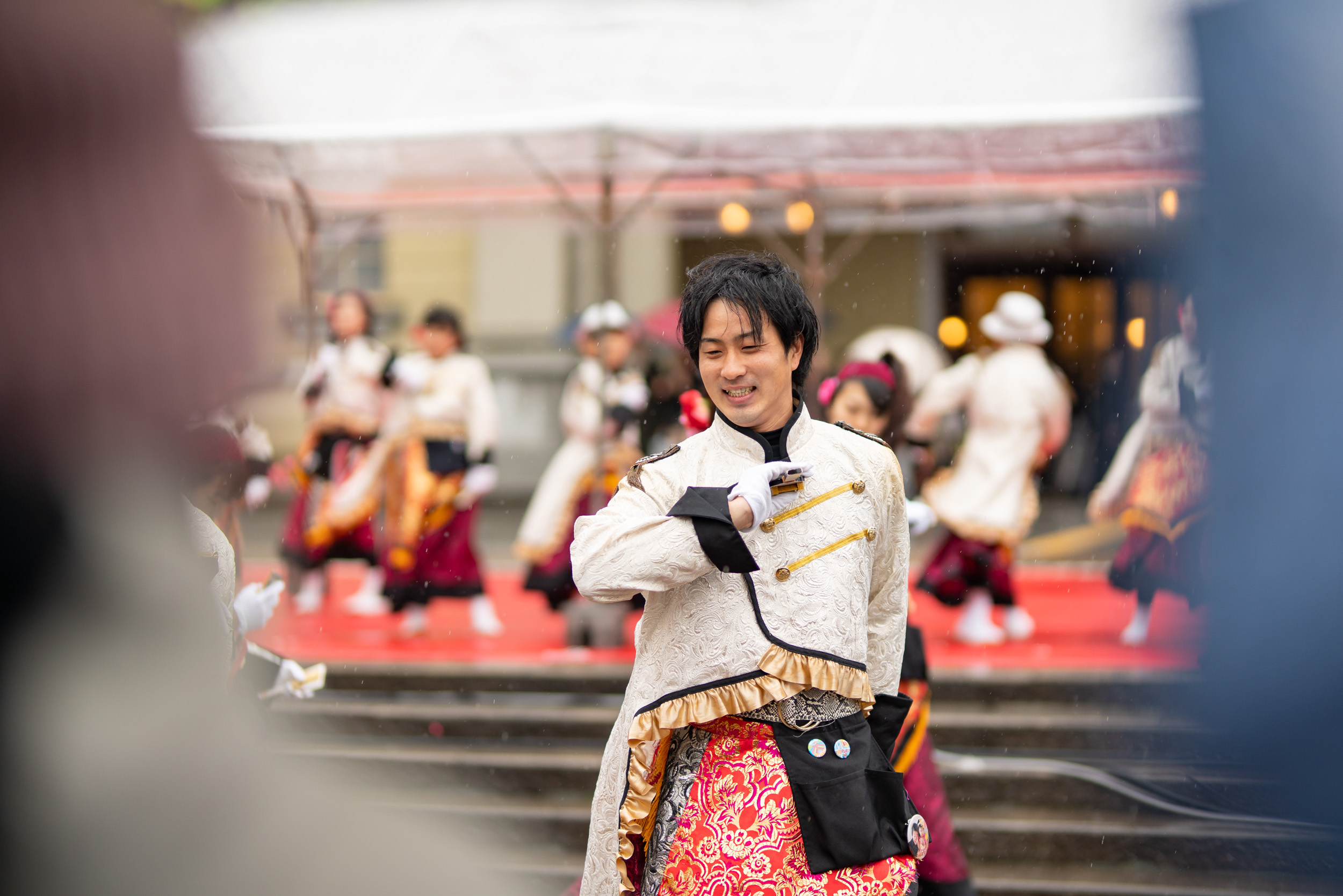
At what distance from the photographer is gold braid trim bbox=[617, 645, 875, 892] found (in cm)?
187

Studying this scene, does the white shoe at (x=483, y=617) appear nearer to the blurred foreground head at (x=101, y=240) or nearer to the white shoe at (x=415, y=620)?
the white shoe at (x=415, y=620)

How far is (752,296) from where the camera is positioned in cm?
193

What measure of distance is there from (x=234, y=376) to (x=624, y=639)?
→ 5.02m

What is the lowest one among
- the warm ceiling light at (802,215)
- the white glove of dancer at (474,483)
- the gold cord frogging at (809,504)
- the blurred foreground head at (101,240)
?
the white glove of dancer at (474,483)

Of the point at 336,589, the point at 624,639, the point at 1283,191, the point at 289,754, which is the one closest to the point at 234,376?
the point at 289,754

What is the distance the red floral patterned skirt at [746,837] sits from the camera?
1.85 metres

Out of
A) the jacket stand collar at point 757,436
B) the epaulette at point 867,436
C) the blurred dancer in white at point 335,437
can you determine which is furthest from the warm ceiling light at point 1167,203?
the blurred dancer in white at point 335,437

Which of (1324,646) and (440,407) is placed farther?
(440,407)

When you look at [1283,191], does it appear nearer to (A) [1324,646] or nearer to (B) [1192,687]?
(A) [1324,646]

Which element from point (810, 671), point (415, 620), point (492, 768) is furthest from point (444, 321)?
point (810, 671)

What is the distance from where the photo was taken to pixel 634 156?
646cm

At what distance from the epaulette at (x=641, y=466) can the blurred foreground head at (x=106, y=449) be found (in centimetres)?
128

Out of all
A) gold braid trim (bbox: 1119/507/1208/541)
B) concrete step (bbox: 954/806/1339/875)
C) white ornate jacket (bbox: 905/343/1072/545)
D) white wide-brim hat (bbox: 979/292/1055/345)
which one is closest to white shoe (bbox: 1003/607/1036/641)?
white ornate jacket (bbox: 905/343/1072/545)

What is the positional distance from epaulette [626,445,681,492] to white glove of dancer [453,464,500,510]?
13.7 ft
